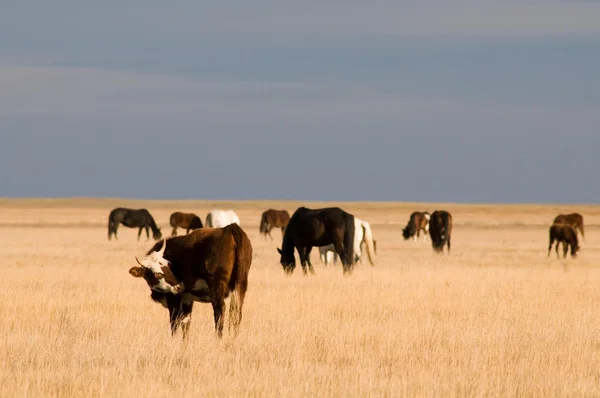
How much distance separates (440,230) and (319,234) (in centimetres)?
1362

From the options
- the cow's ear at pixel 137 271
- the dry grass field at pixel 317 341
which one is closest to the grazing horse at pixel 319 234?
the dry grass field at pixel 317 341

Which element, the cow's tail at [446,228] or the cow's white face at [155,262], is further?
the cow's tail at [446,228]

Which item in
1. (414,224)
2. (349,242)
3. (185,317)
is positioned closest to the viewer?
(185,317)

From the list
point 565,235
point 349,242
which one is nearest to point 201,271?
point 349,242

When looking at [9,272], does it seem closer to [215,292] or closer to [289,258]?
[289,258]

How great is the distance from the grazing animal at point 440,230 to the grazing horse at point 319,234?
1260 centimetres

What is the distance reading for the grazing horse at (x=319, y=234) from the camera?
20.8 m

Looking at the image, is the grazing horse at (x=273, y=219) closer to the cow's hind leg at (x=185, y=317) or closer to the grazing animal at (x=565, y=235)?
the grazing animal at (x=565, y=235)

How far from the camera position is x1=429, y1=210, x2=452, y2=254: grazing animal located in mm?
33344

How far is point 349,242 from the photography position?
20828 mm

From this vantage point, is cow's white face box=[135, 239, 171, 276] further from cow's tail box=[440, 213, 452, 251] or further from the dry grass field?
cow's tail box=[440, 213, 452, 251]

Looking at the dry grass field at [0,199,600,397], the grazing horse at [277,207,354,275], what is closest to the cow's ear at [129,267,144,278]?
the dry grass field at [0,199,600,397]

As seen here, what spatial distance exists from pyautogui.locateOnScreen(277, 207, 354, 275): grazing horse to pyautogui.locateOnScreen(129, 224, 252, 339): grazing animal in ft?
33.3

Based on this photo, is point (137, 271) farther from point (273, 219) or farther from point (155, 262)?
point (273, 219)
